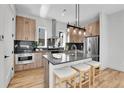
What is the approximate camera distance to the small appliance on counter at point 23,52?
3941 mm

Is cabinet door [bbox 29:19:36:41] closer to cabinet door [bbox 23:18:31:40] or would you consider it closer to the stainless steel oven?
cabinet door [bbox 23:18:31:40]

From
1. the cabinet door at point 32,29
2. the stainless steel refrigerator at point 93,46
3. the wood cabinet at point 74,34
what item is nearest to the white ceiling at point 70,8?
the cabinet door at point 32,29

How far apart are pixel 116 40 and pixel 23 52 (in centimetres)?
420

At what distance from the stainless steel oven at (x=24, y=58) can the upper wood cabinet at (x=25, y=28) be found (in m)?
0.78

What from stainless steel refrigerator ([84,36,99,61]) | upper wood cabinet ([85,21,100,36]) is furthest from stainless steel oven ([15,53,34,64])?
upper wood cabinet ([85,21,100,36])

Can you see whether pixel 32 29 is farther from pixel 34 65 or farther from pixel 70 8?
pixel 70 8

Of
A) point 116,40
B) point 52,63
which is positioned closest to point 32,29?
point 52,63

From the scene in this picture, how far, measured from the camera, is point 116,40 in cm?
427

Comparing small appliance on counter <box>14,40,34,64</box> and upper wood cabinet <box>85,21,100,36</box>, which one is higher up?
upper wood cabinet <box>85,21,100,36</box>

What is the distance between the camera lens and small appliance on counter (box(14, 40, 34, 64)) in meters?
3.94

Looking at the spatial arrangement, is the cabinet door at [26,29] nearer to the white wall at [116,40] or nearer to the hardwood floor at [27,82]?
the hardwood floor at [27,82]

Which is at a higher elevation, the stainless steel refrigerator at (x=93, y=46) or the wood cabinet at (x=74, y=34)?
the wood cabinet at (x=74, y=34)

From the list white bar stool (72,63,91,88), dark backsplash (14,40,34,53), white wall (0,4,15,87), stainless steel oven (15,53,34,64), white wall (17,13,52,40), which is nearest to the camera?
white wall (0,4,15,87)

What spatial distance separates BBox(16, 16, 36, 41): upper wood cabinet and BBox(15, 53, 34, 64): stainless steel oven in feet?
2.55
